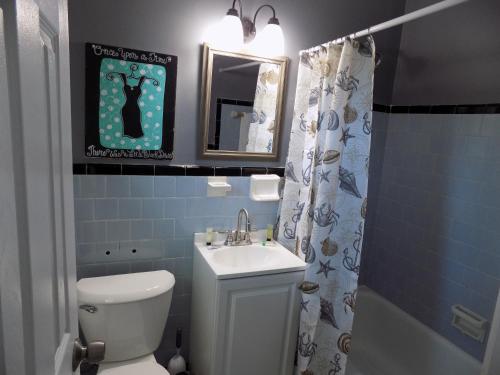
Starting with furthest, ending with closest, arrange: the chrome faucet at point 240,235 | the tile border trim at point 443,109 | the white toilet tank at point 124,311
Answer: the chrome faucet at point 240,235
the tile border trim at point 443,109
the white toilet tank at point 124,311

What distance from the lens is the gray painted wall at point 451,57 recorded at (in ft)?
6.49

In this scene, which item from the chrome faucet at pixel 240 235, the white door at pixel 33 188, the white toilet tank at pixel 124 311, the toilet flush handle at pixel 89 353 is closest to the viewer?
the white door at pixel 33 188

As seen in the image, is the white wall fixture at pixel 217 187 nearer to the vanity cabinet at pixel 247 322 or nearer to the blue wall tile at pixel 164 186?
the blue wall tile at pixel 164 186

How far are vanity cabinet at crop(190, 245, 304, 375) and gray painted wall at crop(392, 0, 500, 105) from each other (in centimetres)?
149

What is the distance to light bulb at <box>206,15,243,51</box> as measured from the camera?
182cm

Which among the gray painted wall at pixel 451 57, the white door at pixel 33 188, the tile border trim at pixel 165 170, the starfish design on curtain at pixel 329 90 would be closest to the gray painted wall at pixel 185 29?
the tile border trim at pixel 165 170

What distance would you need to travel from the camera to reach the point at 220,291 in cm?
171

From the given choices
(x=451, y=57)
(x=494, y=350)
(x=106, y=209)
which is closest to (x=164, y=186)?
(x=106, y=209)

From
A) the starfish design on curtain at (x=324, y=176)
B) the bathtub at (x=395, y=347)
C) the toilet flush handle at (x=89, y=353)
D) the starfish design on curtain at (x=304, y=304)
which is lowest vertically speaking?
the bathtub at (x=395, y=347)

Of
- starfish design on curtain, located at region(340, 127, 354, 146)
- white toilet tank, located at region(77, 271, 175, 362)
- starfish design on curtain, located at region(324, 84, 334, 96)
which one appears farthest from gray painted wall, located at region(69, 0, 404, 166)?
white toilet tank, located at region(77, 271, 175, 362)

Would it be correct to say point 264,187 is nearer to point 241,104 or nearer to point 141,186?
point 241,104

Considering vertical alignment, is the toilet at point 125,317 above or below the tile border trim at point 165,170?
below

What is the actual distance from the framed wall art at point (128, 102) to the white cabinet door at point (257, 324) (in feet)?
2.78

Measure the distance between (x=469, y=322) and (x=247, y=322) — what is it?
1.32 meters
